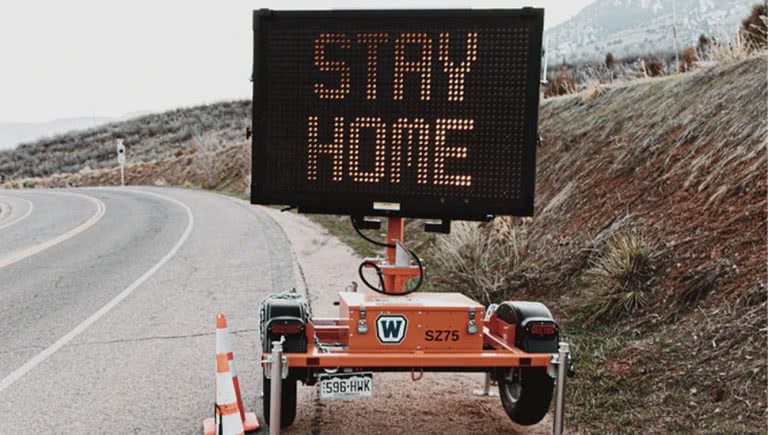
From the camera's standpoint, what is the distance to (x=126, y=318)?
935cm

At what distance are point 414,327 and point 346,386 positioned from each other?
57 centimetres

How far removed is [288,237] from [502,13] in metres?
14.3

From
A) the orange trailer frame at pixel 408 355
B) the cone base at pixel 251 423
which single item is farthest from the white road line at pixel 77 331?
the orange trailer frame at pixel 408 355

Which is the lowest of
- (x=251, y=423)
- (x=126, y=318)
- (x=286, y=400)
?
(x=126, y=318)

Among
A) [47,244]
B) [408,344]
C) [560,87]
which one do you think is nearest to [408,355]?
[408,344]

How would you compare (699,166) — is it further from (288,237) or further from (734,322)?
(288,237)

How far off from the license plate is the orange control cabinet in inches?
6.9

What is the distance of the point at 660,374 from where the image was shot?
594 cm

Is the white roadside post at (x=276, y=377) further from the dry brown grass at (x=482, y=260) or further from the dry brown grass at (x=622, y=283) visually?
the dry brown grass at (x=482, y=260)

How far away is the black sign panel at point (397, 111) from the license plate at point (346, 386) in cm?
109

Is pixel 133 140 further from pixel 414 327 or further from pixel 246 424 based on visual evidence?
pixel 414 327

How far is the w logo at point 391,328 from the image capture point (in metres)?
4.84

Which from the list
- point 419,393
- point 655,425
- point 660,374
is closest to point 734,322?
point 660,374

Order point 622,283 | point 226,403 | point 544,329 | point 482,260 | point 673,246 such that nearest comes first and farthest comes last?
point 226,403
point 544,329
point 622,283
point 673,246
point 482,260
